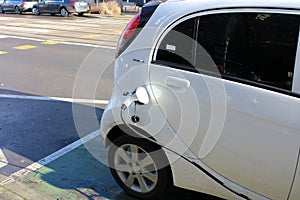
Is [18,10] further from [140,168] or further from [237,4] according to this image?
[237,4]

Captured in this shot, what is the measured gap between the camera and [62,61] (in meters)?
8.88

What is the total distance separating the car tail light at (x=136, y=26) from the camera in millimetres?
2904

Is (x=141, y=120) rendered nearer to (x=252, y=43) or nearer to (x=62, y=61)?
(x=252, y=43)

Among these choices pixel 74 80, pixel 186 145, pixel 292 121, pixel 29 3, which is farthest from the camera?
pixel 29 3

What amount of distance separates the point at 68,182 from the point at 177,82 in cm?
161

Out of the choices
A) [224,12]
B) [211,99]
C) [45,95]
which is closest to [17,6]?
[45,95]

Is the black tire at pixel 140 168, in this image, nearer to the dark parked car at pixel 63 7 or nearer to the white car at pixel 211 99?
the white car at pixel 211 99

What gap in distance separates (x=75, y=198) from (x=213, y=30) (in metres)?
1.94

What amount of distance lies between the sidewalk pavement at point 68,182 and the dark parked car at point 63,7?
23453mm

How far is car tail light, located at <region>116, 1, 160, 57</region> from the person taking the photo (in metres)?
2.90

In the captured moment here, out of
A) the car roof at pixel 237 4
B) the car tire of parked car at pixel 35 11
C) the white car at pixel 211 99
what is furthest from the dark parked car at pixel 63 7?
the car roof at pixel 237 4

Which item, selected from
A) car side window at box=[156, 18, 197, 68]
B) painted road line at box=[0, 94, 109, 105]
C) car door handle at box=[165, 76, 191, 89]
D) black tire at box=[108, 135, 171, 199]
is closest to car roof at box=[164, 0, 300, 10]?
car side window at box=[156, 18, 197, 68]

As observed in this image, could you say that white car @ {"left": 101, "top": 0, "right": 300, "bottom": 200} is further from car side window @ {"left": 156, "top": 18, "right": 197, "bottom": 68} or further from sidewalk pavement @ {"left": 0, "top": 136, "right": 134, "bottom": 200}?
sidewalk pavement @ {"left": 0, "top": 136, "right": 134, "bottom": 200}

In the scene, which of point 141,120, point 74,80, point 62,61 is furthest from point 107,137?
point 62,61
